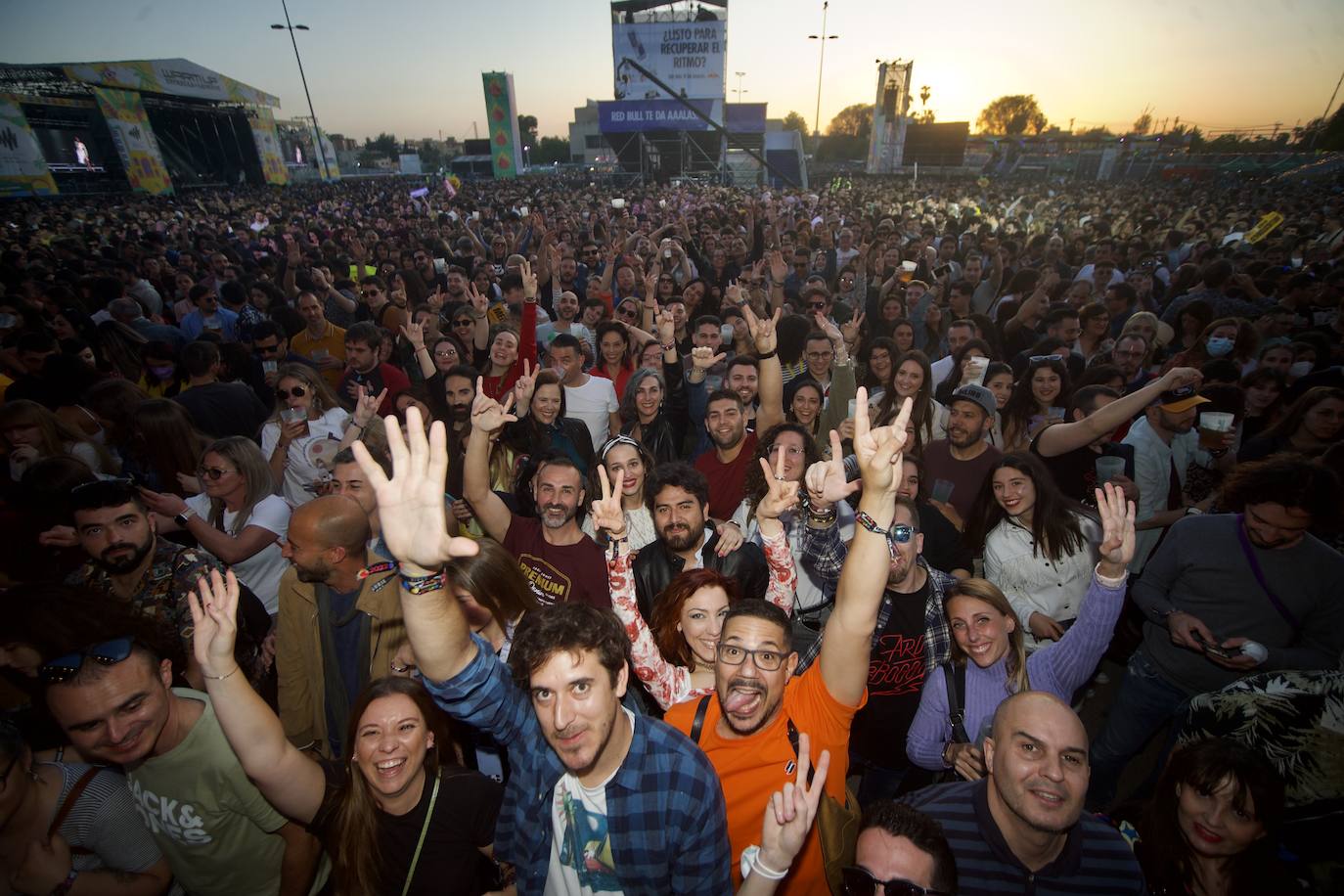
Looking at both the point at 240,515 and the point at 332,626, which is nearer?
the point at 332,626

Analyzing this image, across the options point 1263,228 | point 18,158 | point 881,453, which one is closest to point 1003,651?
point 881,453

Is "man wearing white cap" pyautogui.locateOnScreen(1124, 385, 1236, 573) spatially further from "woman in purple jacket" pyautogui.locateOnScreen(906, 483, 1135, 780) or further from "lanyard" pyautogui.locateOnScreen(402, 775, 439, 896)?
"lanyard" pyautogui.locateOnScreen(402, 775, 439, 896)

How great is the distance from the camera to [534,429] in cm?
422

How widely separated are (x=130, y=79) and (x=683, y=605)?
47602 millimetres

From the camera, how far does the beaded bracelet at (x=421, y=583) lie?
1.67 m

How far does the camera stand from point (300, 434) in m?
4.22

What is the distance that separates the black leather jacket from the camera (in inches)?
115

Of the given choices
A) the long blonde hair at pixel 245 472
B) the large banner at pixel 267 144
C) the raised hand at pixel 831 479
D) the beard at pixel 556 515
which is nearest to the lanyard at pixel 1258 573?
the raised hand at pixel 831 479

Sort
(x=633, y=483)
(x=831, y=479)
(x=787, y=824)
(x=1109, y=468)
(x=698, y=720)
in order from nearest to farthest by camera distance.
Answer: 1. (x=787, y=824)
2. (x=698, y=720)
3. (x=831, y=479)
4. (x=633, y=483)
5. (x=1109, y=468)

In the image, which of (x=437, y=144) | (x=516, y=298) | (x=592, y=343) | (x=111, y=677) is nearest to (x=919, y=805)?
(x=111, y=677)

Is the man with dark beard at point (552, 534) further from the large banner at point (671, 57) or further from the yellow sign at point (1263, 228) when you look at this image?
the large banner at point (671, 57)

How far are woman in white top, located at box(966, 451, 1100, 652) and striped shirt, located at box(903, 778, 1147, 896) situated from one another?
46.0 inches

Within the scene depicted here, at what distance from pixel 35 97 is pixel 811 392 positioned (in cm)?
4243

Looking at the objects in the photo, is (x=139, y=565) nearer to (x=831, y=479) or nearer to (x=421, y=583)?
(x=421, y=583)
